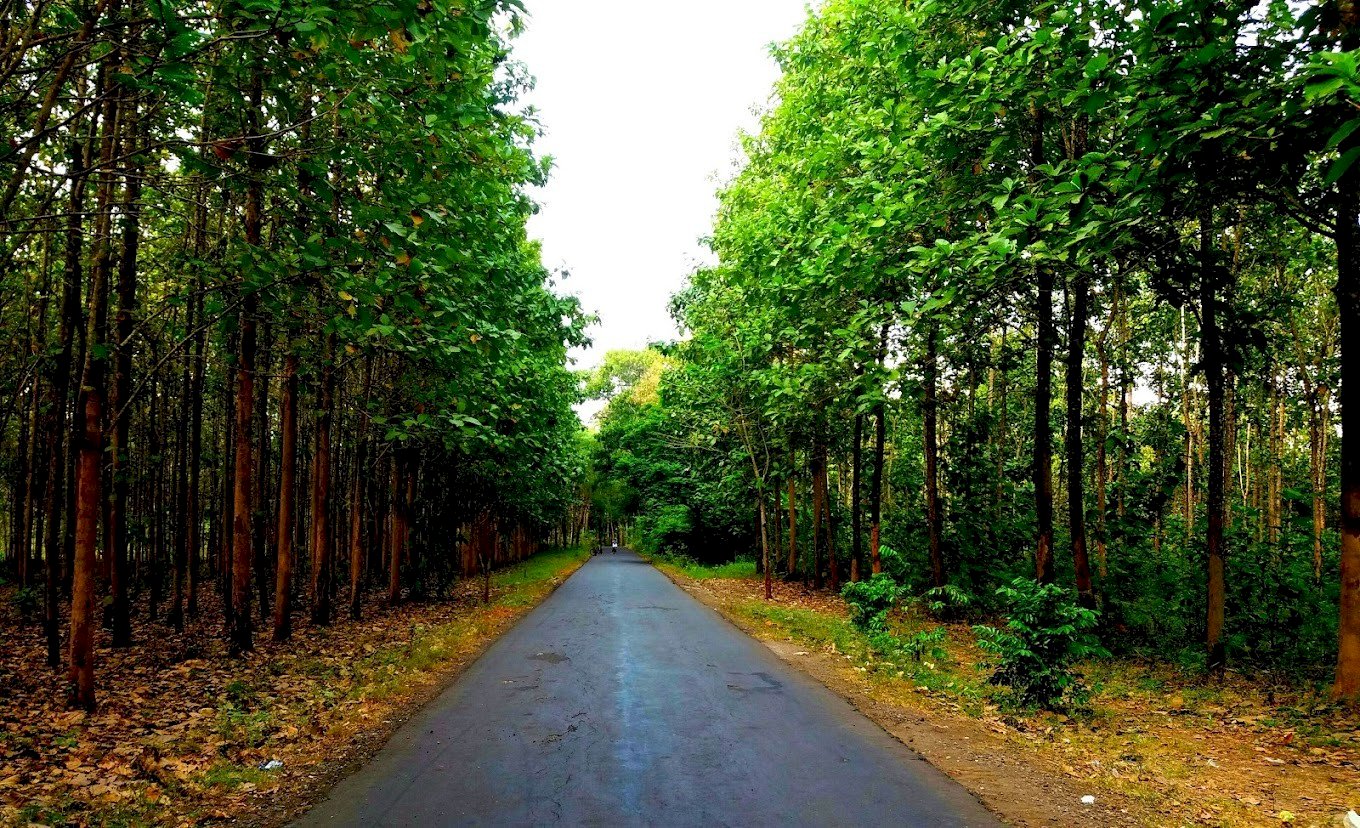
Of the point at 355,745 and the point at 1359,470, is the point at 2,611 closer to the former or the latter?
the point at 355,745

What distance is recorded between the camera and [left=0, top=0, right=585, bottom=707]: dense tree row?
5492 mm

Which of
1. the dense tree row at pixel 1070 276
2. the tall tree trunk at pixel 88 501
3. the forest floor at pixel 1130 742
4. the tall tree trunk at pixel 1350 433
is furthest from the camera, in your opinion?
the tall tree trunk at pixel 88 501

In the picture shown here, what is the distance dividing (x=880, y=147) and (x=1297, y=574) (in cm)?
949

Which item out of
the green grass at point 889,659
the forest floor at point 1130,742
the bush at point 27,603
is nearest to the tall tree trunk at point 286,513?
the bush at point 27,603

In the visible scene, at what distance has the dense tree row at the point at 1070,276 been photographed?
659cm

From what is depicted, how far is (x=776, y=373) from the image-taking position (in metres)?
13.4

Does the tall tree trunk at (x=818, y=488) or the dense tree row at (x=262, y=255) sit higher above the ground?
the dense tree row at (x=262, y=255)

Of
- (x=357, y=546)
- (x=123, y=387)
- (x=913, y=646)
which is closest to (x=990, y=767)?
(x=913, y=646)

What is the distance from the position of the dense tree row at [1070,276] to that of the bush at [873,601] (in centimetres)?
289

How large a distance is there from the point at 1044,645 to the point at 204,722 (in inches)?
349

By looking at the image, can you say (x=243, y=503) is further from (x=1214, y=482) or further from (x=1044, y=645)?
(x=1214, y=482)

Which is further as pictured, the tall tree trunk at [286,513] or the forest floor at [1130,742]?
the tall tree trunk at [286,513]

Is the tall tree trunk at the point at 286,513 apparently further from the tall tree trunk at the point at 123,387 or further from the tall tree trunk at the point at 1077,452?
the tall tree trunk at the point at 1077,452

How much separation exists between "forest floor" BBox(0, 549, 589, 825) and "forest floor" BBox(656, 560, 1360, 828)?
17.8ft
